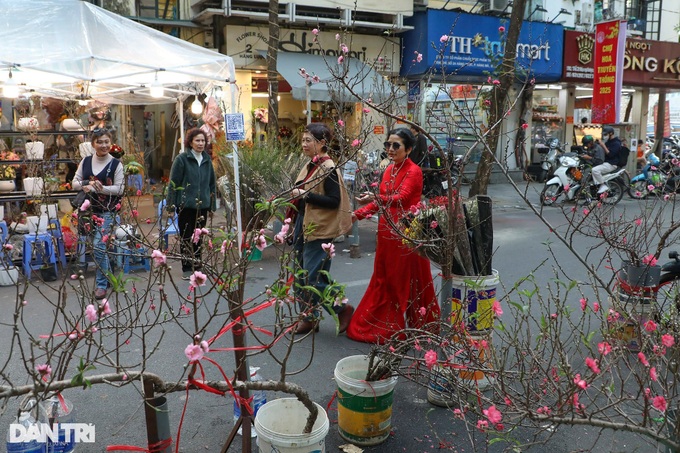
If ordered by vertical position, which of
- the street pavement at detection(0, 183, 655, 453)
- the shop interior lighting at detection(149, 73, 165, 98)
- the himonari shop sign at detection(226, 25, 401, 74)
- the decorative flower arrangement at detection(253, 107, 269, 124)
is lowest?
the street pavement at detection(0, 183, 655, 453)

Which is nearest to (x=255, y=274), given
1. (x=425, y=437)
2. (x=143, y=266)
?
(x=143, y=266)

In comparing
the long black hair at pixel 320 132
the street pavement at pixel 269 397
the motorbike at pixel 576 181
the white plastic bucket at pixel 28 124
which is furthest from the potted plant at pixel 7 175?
the motorbike at pixel 576 181

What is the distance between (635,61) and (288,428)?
64.5 ft

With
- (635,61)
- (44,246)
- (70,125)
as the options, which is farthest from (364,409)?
(635,61)

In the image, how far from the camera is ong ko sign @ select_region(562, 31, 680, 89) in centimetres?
1786

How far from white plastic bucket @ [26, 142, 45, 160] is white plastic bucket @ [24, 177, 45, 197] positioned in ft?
1.16

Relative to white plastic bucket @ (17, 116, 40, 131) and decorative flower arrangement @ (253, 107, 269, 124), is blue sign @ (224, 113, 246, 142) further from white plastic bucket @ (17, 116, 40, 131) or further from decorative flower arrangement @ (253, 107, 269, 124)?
decorative flower arrangement @ (253, 107, 269, 124)

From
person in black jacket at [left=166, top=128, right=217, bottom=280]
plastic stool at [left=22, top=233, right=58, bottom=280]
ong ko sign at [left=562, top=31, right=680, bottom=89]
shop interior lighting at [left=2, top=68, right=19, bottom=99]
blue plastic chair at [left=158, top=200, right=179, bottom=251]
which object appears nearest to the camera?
blue plastic chair at [left=158, top=200, right=179, bottom=251]

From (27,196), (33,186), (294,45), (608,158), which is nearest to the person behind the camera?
(33,186)

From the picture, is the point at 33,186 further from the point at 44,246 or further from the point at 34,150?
the point at 44,246

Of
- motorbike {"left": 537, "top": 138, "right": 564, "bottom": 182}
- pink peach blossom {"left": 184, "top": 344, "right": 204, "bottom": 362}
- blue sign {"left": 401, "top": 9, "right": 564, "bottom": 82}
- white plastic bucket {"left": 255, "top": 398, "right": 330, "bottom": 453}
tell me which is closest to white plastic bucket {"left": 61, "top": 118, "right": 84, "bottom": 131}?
white plastic bucket {"left": 255, "top": 398, "right": 330, "bottom": 453}

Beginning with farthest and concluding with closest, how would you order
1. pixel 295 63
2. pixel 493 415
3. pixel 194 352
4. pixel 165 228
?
1. pixel 295 63
2. pixel 165 228
3. pixel 493 415
4. pixel 194 352

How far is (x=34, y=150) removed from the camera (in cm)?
787

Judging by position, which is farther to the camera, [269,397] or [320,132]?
[320,132]
